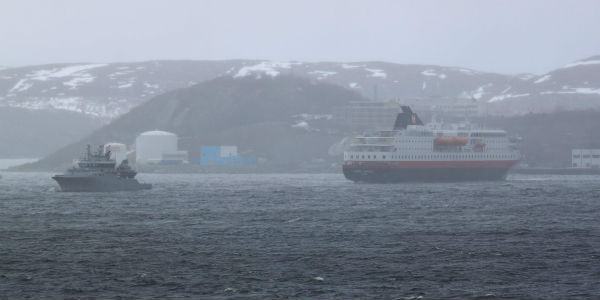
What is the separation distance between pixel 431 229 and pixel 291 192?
4098 cm

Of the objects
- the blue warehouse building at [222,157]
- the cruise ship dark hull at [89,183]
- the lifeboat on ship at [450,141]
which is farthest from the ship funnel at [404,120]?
the blue warehouse building at [222,157]

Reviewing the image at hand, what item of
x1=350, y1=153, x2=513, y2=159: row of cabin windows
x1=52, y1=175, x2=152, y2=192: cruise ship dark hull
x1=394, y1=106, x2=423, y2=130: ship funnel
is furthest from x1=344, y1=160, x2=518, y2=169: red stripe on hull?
x1=52, y1=175, x2=152, y2=192: cruise ship dark hull

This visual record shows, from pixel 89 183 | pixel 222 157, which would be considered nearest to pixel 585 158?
pixel 222 157

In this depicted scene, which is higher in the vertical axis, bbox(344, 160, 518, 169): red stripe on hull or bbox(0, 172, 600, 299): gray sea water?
bbox(344, 160, 518, 169): red stripe on hull

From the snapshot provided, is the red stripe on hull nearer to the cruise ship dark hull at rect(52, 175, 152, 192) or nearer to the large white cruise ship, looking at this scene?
the large white cruise ship

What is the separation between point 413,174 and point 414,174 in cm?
17

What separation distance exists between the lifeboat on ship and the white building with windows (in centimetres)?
4964

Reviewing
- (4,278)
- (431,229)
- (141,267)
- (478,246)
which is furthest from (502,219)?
(4,278)

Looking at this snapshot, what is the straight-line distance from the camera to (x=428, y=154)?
121250 millimetres

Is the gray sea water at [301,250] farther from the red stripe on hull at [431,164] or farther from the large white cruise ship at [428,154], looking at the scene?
the large white cruise ship at [428,154]

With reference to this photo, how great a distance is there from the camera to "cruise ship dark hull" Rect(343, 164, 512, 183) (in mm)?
116562

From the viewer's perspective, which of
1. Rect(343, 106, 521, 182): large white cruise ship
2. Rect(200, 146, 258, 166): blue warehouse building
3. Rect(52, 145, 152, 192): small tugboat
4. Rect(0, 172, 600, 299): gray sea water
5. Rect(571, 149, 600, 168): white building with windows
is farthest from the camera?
Rect(200, 146, 258, 166): blue warehouse building

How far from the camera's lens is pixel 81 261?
4069 centimetres

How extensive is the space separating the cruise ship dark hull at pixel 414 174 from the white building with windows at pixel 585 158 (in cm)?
4843
